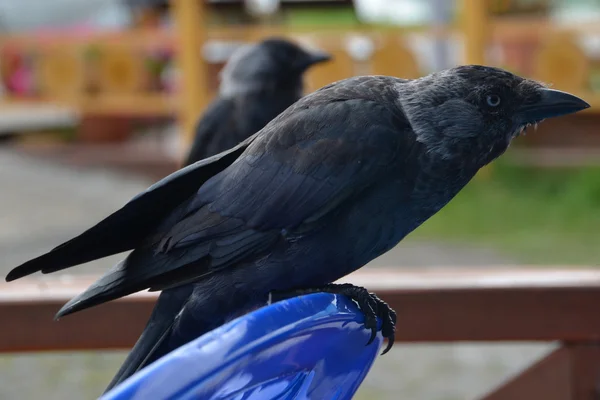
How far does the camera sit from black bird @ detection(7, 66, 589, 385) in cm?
125

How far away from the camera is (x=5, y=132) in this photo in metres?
9.26

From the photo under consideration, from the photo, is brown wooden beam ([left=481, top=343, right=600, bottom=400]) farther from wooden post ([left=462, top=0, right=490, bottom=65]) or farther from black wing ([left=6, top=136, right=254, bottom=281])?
wooden post ([left=462, top=0, right=490, bottom=65])

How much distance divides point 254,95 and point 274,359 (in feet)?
6.78

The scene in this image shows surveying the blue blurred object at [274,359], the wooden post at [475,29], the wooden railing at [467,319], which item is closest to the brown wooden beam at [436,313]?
the wooden railing at [467,319]

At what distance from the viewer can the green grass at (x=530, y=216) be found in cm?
496

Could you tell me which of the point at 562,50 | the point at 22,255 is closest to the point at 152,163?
the point at 22,255

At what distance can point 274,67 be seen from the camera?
115 inches

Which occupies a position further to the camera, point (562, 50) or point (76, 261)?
point (562, 50)

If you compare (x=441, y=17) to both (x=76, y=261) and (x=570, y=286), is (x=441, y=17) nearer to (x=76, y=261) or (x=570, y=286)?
(x=570, y=286)

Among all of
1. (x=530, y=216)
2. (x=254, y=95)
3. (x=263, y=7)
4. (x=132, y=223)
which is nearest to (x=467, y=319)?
(x=132, y=223)

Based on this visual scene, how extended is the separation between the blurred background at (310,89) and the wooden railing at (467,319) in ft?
6.43

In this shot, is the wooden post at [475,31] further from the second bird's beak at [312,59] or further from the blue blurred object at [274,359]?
the blue blurred object at [274,359]

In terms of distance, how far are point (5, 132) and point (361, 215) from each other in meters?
8.64

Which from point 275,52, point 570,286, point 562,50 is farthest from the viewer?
point 562,50
